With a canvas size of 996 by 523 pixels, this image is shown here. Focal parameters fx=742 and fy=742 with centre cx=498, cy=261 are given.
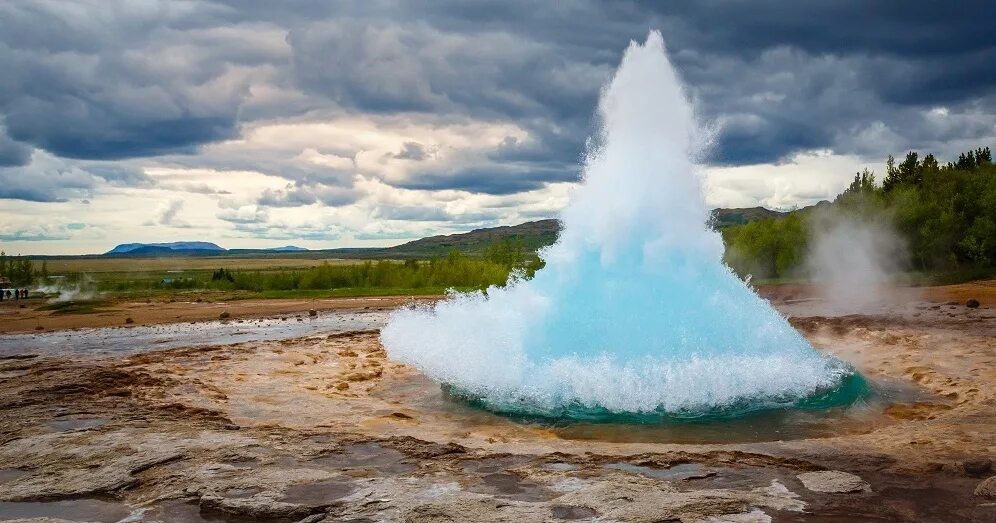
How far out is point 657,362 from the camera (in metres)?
7.45

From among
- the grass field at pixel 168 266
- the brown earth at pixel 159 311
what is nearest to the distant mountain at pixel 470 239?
the grass field at pixel 168 266

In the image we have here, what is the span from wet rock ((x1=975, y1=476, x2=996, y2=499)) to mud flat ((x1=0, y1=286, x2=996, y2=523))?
2 cm

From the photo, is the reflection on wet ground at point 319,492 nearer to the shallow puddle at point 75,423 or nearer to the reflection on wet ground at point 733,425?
the reflection on wet ground at point 733,425

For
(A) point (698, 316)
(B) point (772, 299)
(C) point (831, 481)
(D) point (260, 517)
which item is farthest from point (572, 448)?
(B) point (772, 299)

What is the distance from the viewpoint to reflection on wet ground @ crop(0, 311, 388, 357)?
15.1m

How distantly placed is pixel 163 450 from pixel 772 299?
23.6m

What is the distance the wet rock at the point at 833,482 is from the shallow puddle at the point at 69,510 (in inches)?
159

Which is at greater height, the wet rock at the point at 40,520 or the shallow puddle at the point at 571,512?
the wet rock at the point at 40,520

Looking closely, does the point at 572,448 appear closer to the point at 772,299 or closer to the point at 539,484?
the point at 539,484

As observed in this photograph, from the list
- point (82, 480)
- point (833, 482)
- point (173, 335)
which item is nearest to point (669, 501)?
point (833, 482)

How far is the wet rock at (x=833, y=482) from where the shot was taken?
441 centimetres

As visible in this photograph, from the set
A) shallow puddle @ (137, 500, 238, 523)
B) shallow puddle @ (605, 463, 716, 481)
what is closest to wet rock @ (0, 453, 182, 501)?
shallow puddle @ (137, 500, 238, 523)

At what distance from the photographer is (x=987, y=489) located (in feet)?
14.0

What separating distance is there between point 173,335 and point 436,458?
14167 millimetres
